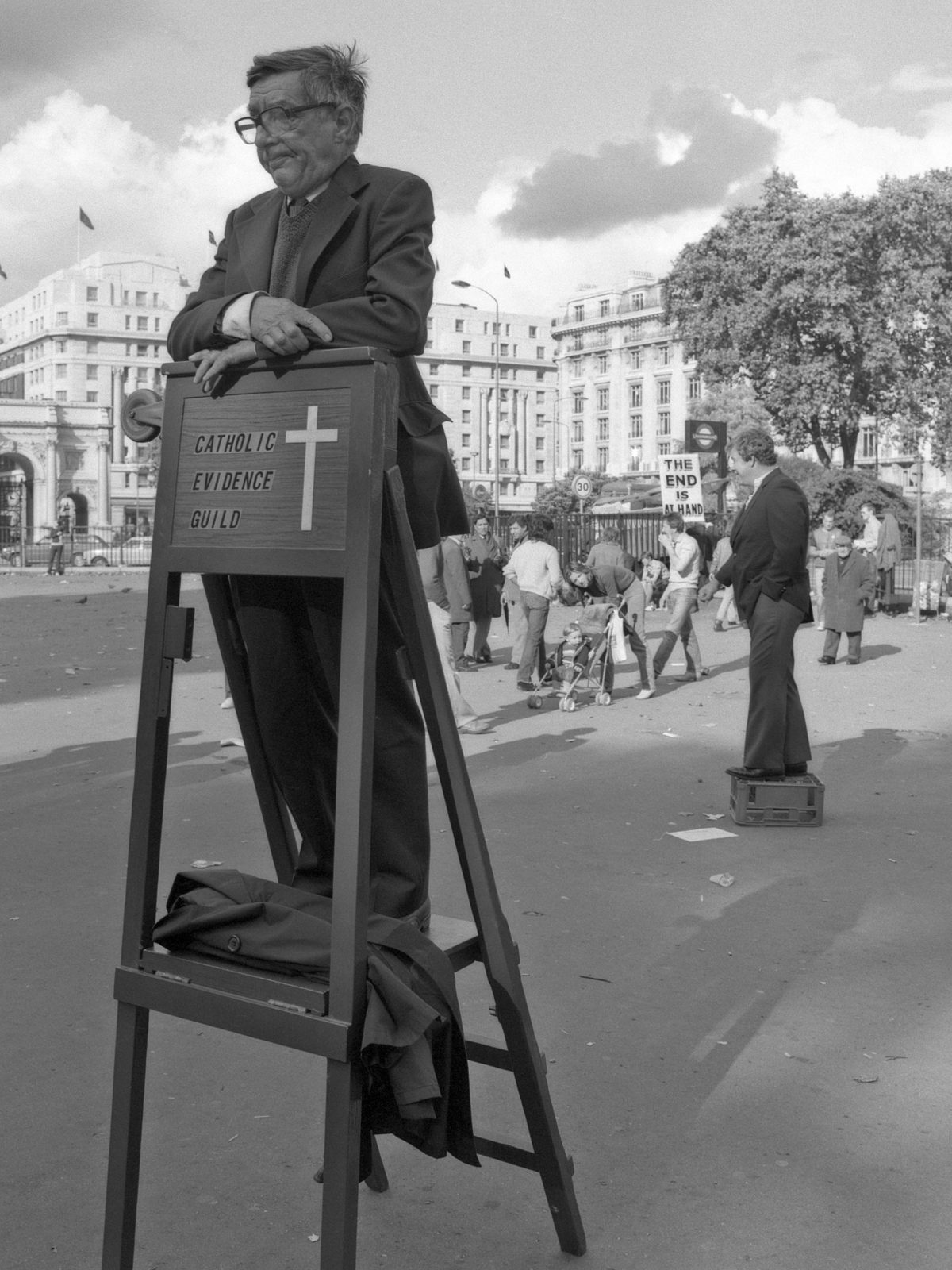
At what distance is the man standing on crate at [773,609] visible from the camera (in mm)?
7758

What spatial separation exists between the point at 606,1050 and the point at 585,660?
30.1 feet

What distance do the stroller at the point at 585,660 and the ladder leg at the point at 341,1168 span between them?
10.2 metres

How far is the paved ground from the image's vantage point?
9.86 ft

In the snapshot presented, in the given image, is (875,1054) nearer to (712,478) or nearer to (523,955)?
(523,955)

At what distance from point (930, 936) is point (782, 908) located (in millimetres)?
632

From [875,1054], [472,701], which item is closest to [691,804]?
[875,1054]

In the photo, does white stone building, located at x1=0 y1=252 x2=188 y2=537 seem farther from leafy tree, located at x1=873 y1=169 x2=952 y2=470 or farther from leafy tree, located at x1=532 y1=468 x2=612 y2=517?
leafy tree, located at x1=873 y1=169 x2=952 y2=470

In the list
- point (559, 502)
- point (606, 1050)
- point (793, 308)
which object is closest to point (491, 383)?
point (559, 502)

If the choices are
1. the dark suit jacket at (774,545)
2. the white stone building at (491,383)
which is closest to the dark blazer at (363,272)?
→ the dark suit jacket at (774,545)

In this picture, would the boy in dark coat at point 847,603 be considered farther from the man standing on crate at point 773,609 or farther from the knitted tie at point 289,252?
the knitted tie at point 289,252

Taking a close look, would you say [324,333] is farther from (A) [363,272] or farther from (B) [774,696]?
(B) [774,696]

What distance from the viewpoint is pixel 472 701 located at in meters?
13.3

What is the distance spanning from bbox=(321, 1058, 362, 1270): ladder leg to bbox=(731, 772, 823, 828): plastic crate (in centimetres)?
537

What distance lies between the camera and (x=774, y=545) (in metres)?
8.00
